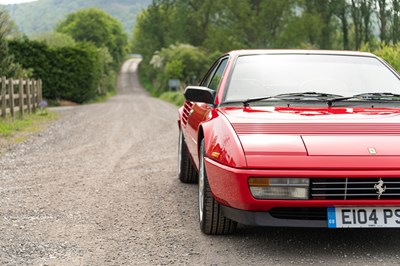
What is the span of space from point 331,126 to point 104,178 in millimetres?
4199

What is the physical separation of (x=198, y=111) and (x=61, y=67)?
1258 inches

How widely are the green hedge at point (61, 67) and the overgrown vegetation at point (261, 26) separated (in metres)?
14.2

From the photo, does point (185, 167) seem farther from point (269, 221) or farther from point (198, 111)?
point (269, 221)

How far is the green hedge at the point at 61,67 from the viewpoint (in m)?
34.7

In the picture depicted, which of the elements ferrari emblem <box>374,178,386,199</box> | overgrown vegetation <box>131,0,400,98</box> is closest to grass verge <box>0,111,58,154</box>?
ferrari emblem <box>374,178,386,199</box>

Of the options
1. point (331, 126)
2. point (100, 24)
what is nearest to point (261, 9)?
point (100, 24)

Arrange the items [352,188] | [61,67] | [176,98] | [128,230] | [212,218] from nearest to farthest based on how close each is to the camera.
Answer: [352,188], [212,218], [128,230], [61,67], [176,98]

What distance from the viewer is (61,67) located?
36531mm

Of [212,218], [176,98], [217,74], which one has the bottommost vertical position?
[176,98]

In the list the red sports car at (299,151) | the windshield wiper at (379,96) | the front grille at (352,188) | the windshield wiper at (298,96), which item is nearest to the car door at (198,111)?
the red sports car at (299,151)

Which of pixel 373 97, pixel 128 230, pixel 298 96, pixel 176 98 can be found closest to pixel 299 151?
pixel 298 96

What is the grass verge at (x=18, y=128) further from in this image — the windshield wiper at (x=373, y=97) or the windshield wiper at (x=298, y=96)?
the windshield wiper at (x=373, y=97)

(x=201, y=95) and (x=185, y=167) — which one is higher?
(x=201, y=95)

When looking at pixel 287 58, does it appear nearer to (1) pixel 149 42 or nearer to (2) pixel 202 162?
(2) pixel 202 162
